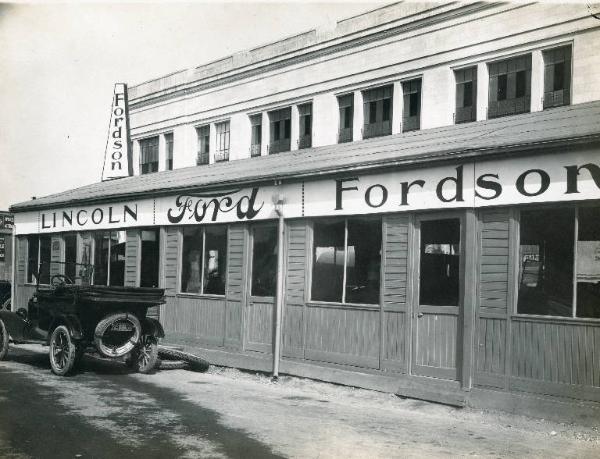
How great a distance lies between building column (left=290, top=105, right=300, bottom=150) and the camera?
1923 centimetres

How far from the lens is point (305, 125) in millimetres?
19234

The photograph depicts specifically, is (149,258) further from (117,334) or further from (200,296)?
(117,334)

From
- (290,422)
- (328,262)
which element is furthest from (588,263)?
(328,262)

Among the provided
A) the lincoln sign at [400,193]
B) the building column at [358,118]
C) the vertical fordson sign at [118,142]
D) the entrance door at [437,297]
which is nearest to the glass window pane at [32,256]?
the vertical fordson sign at [118,142]

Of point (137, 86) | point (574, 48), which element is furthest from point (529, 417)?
point (137, 86)

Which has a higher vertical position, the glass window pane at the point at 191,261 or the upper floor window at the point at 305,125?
the upper floor window at the point at 305,125

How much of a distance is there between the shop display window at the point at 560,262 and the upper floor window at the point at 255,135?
12.7 metres

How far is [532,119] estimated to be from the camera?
11.3 m

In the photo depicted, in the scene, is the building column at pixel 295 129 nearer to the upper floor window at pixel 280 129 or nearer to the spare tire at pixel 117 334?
the upper floor window at pixel 280 129

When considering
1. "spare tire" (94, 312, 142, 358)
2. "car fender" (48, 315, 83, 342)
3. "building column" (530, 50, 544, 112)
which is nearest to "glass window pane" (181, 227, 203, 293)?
"spare tire" (94, 312, 142, 358)

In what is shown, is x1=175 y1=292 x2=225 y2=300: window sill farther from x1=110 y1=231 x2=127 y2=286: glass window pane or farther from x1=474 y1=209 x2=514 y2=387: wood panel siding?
x1=474 y1=209 x2=514 y2=387: wood panel siding

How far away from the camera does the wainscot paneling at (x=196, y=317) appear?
13.4 meters

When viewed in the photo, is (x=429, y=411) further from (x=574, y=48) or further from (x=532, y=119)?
(x=574, y=48)

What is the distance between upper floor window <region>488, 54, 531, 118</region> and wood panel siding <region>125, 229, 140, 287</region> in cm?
898
